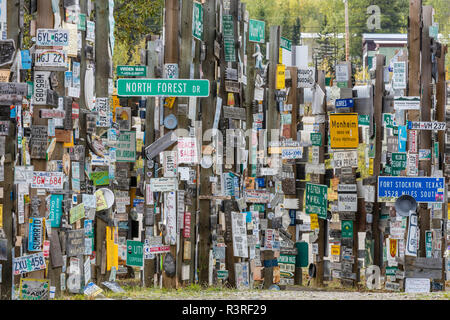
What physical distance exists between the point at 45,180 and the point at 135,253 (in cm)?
287

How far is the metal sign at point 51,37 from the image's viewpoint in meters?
8.09

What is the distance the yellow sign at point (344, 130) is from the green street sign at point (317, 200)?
93 cm

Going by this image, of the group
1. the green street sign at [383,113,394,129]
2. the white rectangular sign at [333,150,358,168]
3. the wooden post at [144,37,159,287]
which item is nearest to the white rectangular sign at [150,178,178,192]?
the wooden post at [144,37,159,287]

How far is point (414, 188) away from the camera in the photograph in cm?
1021

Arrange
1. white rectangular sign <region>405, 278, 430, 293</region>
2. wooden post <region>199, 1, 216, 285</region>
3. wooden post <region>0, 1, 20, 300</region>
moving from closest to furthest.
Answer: wooden post <region>0, 1, 20, 300</region>, wooden post <region>199, 1, 216, 285</region>, white rectangular sign <region>405, 278, 430, 293</region>

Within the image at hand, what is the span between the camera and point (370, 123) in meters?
11.8

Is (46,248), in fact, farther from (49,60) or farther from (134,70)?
(134,70)

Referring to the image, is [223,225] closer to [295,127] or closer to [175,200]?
[175,200]

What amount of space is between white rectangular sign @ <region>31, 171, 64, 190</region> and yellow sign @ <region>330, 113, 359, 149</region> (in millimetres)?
4895

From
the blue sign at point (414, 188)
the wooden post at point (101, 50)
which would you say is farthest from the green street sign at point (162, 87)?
the blue sign at point (414, 188)

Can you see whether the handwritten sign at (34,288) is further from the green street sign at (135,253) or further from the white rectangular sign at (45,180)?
the green street sign at (135,253)

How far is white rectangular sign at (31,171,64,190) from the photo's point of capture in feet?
26.6

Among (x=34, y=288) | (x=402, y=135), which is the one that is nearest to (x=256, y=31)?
(x=402, y=135)

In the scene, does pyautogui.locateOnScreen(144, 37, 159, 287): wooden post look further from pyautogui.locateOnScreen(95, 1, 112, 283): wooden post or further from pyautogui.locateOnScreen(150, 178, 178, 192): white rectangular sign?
pyautogui.locateOnScreen(95, 1, 112, 283): wooden post
